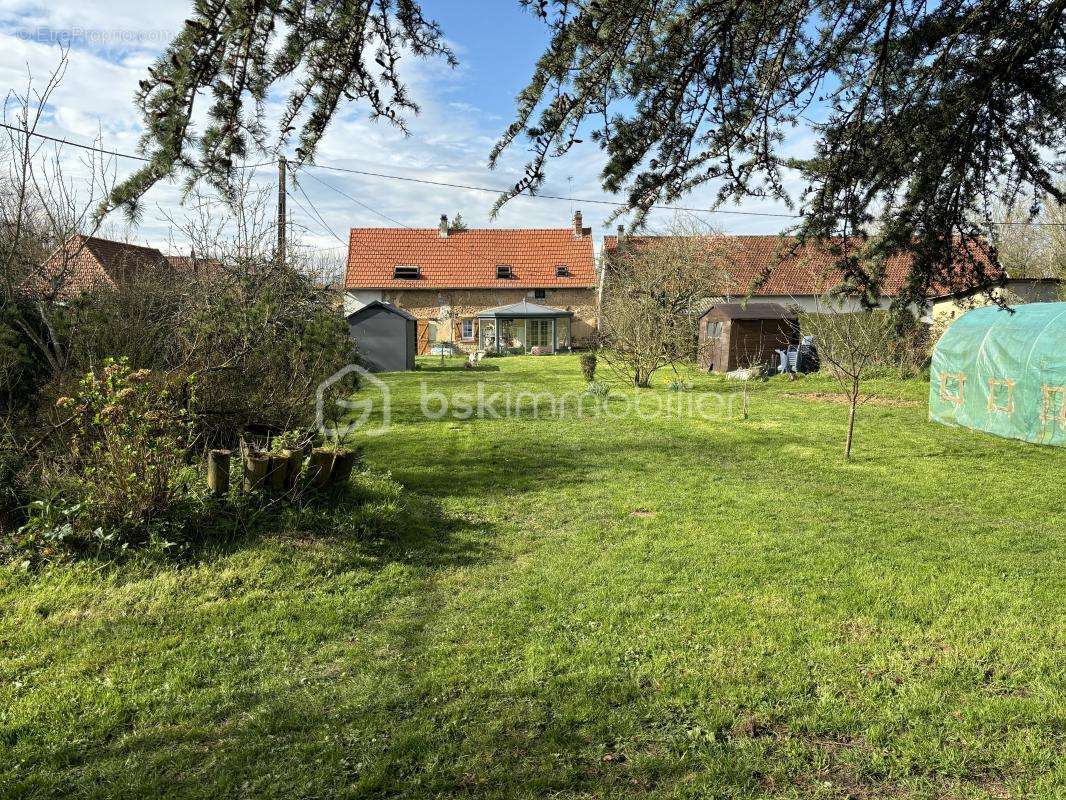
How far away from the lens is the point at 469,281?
127ft

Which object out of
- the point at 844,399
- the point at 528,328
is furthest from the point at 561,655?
the point at 528,328

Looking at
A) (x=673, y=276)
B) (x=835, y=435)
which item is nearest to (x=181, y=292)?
(x=835, y=435)

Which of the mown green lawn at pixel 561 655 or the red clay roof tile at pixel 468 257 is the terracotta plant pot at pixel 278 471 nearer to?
the mown green lawn at pixel 561 655

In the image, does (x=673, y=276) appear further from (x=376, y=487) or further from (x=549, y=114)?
(x=549, y=114)

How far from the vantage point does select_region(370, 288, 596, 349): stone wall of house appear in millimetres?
38281

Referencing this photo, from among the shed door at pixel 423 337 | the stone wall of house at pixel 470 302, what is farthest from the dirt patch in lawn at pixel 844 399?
the shed door at pixel 423 337

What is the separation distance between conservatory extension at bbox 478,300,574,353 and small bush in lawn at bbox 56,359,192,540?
30.2 metres

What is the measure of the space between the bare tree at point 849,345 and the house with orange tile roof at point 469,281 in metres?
19.2

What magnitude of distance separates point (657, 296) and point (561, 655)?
19.2 metres

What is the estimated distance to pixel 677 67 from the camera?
124 inches

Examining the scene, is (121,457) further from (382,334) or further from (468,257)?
(468,257)

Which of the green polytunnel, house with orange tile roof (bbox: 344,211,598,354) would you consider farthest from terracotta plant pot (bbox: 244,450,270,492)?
house with orange tile roof (bbox: 344,211,598,354)

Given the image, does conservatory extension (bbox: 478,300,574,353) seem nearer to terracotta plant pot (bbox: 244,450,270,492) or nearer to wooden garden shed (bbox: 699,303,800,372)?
wooden garden shed (bbox: 699,303,800,372)

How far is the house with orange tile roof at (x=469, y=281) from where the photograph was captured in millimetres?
38031
